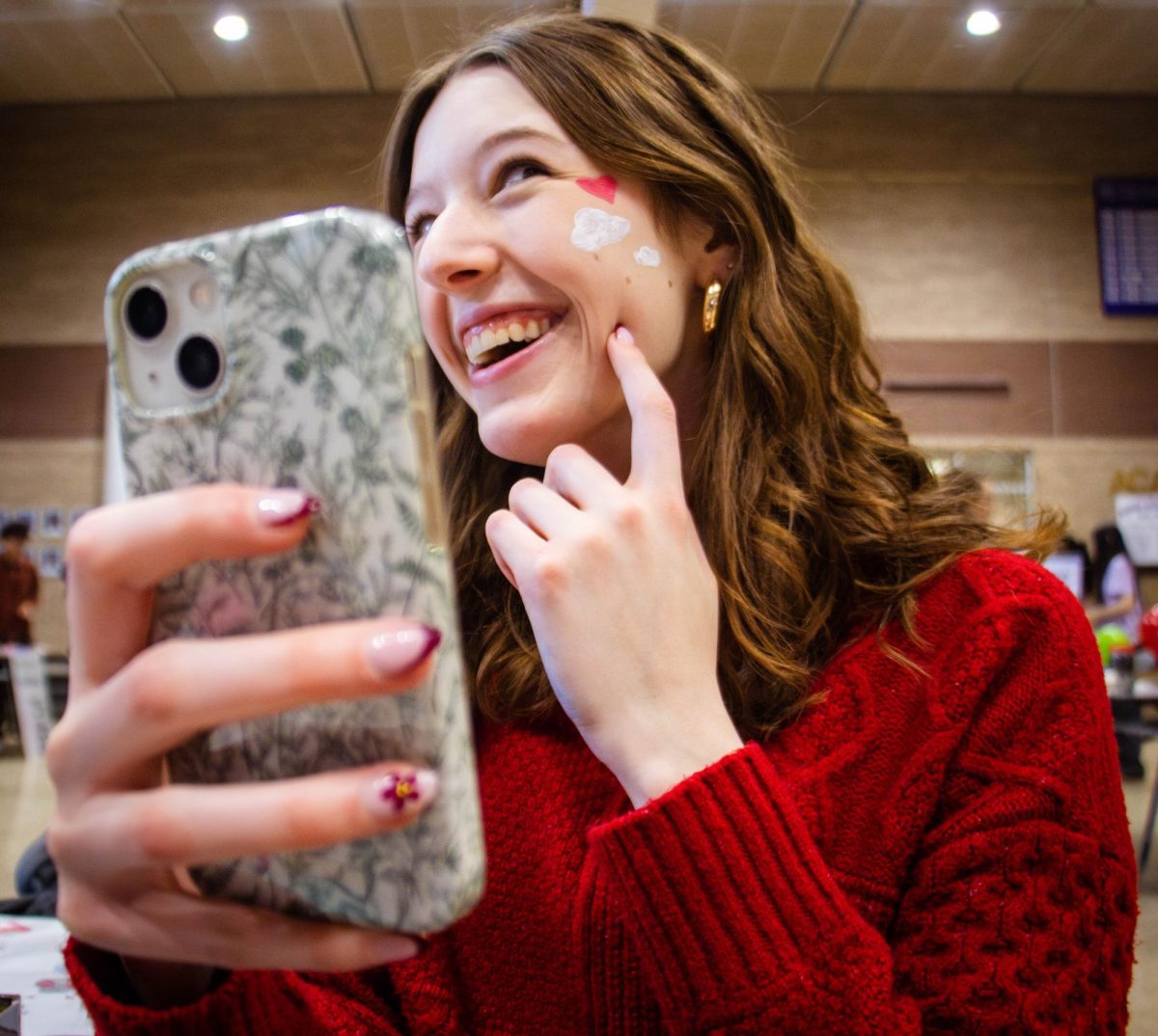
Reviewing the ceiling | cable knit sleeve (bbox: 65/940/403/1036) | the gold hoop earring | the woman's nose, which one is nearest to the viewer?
cable knit sleeve (bbox: 65/940/403/1036)

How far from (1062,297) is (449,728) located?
5400mm

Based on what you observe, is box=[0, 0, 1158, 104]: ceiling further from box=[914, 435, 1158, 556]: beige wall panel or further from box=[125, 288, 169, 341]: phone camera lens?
box=[125, 288, 169, 341]: phone camera lens

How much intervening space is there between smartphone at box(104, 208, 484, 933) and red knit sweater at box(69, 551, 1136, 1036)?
17cm

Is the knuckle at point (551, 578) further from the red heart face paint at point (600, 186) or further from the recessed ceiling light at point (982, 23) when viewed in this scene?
the recessed ceiling light at point (982, 23)

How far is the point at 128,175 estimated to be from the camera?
4871 millimetres

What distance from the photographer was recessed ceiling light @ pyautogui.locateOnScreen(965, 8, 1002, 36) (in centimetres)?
418

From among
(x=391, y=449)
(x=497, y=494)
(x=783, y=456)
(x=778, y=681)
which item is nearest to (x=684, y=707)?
(x=778, y=681)

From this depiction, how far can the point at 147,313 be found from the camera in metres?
0.45

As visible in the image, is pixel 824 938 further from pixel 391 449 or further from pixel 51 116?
pixel 51 116

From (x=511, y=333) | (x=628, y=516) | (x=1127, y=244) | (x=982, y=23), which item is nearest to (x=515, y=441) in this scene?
(x=511, y=333)

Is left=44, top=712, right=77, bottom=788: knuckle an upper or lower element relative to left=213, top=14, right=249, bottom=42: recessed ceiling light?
lower

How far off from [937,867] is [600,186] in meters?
0.66

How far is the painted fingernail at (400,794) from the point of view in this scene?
0.38m

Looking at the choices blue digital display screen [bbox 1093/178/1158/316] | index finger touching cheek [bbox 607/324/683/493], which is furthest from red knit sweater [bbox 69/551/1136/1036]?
blue digital display screen [bbox 1093/178/1158/316]
